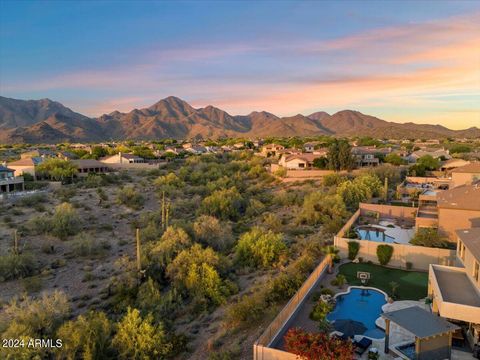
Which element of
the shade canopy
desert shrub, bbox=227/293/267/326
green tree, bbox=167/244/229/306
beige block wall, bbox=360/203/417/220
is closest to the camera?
the shade canopy

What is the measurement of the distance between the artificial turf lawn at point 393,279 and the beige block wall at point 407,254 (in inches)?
22.0

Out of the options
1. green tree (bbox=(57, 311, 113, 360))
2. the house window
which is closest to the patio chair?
the house window

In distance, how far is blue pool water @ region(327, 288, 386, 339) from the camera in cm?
1438

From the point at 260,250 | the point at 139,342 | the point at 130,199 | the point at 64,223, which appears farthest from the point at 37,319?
the point at 130,199

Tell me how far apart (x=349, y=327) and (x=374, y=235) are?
1289 cm

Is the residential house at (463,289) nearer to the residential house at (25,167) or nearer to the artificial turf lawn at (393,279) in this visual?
the artificial turf lawn at (393,279)

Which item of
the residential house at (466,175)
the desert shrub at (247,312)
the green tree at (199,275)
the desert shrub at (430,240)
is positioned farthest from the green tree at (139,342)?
the residential house at (466,175)

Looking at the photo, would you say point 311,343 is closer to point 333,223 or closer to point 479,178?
point 333,223

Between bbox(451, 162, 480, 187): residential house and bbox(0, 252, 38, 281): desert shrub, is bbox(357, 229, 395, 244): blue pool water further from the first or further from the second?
bbox(0, 252, 38, 281): desert shrub

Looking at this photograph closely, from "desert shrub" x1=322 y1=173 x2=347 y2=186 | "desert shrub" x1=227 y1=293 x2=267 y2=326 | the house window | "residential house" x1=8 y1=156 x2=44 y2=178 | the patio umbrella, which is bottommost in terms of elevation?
"desert shrub" x1=227 y1=293 x2=267 y2=326

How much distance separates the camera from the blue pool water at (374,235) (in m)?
24.3

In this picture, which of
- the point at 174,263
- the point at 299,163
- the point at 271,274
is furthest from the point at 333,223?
the point at 299,163

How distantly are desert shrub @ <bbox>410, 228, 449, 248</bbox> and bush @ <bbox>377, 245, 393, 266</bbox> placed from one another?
2.11 metres

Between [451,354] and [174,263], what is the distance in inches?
551
